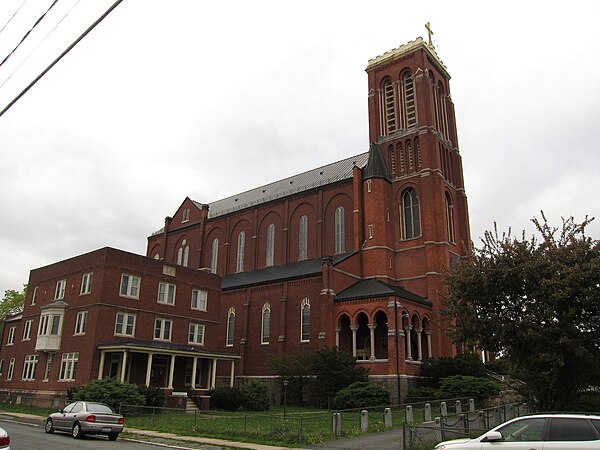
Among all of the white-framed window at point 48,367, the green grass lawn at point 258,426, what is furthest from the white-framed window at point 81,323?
the green grass lawn at point 258,426

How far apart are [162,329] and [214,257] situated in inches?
967

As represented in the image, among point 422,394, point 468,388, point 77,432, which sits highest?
point 468,388

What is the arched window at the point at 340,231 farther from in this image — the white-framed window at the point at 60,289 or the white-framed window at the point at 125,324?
the white-framed window at the point at 60,289

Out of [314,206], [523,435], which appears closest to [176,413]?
[523,435]

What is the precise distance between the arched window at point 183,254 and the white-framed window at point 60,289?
86.5 ft

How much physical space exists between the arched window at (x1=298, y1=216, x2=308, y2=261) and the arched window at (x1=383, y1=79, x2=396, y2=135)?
12.2m

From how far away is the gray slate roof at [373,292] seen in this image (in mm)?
37666

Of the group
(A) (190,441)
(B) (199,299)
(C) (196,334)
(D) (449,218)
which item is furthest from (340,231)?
(A) (190,441)

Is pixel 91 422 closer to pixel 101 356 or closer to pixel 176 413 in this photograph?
pixel 176 413

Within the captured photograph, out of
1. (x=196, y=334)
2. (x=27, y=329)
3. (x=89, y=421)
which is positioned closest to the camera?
(x=89, y=421)

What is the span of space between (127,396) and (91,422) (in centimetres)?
925

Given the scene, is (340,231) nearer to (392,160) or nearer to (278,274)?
(278,274)

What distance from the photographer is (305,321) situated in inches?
1658

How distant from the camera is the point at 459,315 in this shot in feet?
59.5
